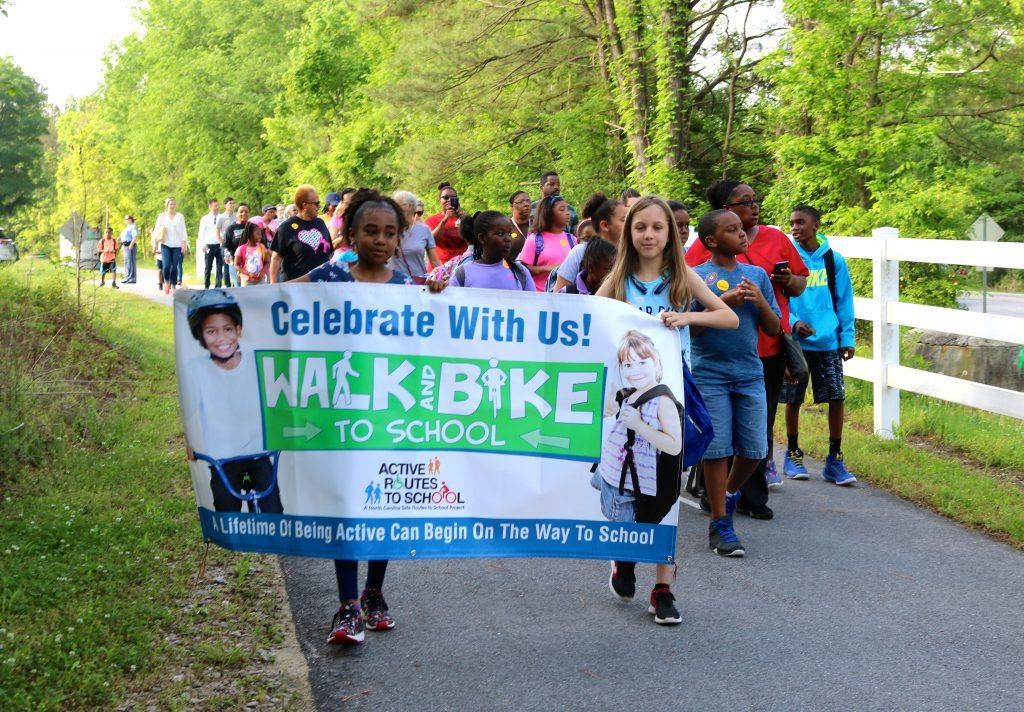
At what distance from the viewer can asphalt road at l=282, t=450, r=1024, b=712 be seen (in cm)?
505

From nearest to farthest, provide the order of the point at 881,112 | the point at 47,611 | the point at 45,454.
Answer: the point at 47,611, the point at 45,454, the point at 881,112

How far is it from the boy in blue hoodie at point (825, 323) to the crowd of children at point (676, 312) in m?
0.01

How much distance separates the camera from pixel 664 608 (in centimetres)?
598

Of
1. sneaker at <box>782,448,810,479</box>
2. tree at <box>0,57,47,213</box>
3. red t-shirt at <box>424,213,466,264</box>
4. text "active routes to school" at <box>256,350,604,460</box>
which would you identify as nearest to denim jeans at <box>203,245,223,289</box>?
red t-shirt at <box>424,213,466,264</box>

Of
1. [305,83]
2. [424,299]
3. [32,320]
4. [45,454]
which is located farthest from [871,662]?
[305,83]

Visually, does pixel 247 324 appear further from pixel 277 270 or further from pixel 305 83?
pixel 305 83

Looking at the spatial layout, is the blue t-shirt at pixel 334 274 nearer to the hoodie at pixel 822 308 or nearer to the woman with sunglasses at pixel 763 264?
the woman with sunglasses at pixel 763 264

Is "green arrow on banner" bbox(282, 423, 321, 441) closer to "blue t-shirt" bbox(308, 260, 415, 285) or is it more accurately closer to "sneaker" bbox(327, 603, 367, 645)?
"blue t-shirt" bbox(308, 260, 415, 285)

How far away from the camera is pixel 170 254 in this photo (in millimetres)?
29062

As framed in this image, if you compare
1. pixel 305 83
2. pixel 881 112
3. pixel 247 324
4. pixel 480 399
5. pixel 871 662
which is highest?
pixel 305 83

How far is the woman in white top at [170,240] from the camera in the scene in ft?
91.1

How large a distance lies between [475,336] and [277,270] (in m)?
7.13

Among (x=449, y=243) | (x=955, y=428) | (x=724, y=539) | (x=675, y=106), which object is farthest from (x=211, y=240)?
(x=724, y=539)

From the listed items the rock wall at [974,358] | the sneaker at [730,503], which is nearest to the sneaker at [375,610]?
the sneaker at [730,503]
